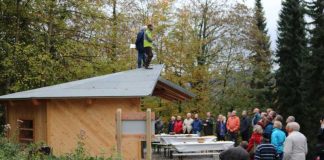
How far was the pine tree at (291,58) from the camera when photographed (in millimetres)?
35094

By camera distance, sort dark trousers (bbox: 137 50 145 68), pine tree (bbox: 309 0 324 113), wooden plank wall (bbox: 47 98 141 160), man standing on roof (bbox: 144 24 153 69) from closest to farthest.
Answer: wooden plank wall (bbox: 47 98 141 160) < man standing on roof (bbox: 144 24 153 69) < dark trousers (bbox: 137 50 145 68) < pine tree (bbox: 309 0 324 113)

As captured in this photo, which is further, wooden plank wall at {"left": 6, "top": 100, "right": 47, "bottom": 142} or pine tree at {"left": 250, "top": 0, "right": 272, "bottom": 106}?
pine tree at {"left": 250, "top": 0, "right": 272, "bottom": 106}

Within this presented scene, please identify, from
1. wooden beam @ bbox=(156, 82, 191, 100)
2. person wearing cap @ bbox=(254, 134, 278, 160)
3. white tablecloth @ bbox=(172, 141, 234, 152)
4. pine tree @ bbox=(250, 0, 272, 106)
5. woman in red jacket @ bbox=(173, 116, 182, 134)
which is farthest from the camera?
pine tree @ bbox=(250, 0, 272, 106)

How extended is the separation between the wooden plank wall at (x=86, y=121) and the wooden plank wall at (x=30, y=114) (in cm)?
31

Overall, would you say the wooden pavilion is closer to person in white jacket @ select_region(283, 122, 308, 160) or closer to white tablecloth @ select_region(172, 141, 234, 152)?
white tablecloth @ select_region(172, 141, 234, 152)

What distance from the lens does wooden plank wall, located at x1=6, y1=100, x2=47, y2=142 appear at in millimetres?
16273

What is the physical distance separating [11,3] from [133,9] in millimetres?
14171

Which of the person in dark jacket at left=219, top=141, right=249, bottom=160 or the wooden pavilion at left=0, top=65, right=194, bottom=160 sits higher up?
the wooden pavilion at left=0, top=65, right=194, bottom=160

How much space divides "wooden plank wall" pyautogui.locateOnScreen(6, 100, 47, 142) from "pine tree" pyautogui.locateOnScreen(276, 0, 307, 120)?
69.5 ft

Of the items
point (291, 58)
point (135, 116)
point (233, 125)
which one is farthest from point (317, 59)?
point (135, 116)

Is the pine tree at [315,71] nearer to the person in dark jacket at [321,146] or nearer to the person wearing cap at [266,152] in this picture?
the person in dark jacket at [321,146]

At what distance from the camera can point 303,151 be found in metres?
11.5

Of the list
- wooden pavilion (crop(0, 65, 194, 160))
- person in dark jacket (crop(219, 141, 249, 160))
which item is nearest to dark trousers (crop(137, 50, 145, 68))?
wooden pavilion (crop(0, 65, 194, 160))

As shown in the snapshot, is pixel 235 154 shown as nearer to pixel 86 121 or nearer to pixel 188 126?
pixel 86 121
